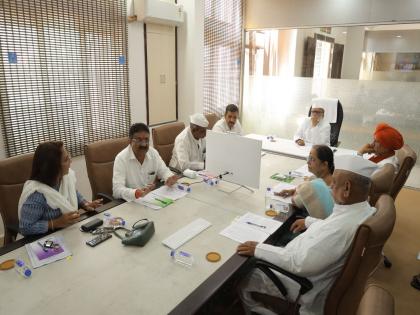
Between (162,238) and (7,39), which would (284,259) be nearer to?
(162,238)

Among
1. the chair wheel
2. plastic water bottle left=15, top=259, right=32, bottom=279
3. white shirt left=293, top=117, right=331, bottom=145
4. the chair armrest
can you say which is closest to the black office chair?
white shirt left=293, top=117, right=331, bottom=145

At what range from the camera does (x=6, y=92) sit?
2.73 meters

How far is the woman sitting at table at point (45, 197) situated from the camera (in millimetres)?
1651

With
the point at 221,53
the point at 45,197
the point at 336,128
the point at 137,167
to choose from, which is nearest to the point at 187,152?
the point at 137,167

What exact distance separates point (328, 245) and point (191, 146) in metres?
1.92

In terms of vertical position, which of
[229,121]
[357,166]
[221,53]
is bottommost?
[229,121]

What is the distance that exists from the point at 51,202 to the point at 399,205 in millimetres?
3870

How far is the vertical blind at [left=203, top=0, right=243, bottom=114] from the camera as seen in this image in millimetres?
4598

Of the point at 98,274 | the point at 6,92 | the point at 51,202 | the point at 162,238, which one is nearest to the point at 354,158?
the point at 162,238

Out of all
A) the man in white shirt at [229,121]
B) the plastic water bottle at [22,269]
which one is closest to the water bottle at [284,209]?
the plastic water bottle at [22,269]

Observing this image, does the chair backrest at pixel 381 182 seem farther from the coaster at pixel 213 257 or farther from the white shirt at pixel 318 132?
the white shirt at pixel 318 132

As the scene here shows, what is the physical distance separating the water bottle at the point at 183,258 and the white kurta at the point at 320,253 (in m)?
0.33

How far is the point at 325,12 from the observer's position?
14.6 ft

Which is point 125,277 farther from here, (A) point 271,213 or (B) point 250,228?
(A) point 271,213
